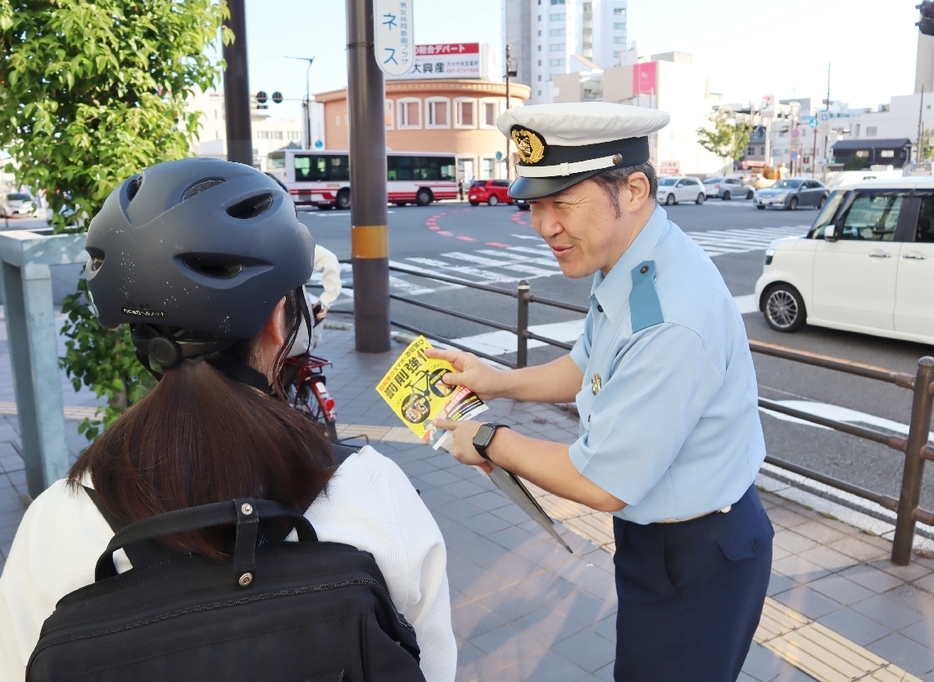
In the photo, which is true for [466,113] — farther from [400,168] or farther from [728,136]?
[400,168]

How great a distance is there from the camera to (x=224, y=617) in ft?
3.42

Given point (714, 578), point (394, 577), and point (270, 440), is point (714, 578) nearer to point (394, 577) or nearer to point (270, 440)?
point (394, 577)

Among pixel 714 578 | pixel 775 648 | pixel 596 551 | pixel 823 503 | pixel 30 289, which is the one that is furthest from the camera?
pixel 823 503

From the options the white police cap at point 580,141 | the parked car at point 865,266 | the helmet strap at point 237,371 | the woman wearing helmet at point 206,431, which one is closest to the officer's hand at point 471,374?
the white police cap at point 580,141

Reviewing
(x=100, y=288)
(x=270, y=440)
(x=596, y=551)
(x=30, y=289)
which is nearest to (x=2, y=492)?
(x=30, y=289)

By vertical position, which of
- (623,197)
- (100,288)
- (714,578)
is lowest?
(714,578)

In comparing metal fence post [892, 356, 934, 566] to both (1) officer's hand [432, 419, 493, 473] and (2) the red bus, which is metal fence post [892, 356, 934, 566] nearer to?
(1) officer's hand [432, 419, 493, 473]

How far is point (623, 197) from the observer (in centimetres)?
185

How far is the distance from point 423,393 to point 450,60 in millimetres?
72434

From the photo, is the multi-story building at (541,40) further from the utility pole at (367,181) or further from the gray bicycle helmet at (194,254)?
the gray bicycle helmet at (194,254)

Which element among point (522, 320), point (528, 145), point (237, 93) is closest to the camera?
point (528, 145)

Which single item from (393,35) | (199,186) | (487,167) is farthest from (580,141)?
(487,167)

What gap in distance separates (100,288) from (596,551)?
3.28 m

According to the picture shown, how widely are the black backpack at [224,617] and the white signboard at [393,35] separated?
7.33 m
